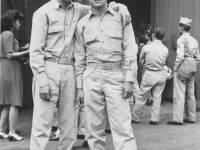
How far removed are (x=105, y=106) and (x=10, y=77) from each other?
2395 mm

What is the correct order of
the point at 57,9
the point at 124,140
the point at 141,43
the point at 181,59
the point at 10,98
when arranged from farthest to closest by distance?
the point at 141,43
the point at 181,59
the point at 10,98
the point at 57,9
the point at 124,140

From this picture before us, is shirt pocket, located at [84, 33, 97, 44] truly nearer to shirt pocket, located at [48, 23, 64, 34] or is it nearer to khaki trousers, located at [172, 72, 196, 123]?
shirt pocket, located at [48, 23, 64, 34]

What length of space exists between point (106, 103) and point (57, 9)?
115cm

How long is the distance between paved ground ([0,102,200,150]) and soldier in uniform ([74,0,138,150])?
5.34ft

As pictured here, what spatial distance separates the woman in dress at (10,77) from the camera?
5676 millimetres

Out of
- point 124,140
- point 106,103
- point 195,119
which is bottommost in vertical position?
point 195,119

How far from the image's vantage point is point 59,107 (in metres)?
3.93

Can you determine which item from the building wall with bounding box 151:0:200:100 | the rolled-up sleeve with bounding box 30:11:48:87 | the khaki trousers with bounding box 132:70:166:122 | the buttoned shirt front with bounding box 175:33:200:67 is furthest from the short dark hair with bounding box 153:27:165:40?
the rolled-up sleeve with bounding box 30:11:48:87

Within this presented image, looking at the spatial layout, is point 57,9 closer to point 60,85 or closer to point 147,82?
point 60,85

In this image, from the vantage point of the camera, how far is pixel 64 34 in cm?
390

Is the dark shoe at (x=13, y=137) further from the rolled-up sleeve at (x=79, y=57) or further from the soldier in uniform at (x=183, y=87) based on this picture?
the soldier in uniform at (x=183, y=87)

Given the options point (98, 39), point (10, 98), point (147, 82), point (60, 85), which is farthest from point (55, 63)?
point (147, 82)

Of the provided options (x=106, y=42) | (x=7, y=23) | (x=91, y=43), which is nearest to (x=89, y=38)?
(x=91, y=43)

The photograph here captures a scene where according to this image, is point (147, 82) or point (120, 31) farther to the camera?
point (147, 82)
